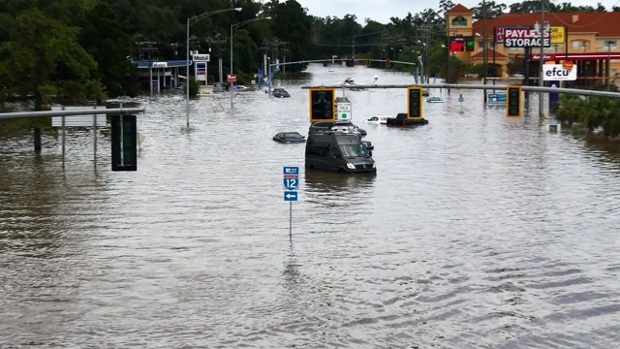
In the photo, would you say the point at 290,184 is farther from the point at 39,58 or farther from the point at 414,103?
the point at 39,58

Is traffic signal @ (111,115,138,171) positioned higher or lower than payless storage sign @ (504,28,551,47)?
lower

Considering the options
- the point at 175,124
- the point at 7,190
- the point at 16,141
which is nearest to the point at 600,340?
the point at 7,190

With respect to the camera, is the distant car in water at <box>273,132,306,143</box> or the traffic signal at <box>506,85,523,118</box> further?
→ the distant car in water at <box>273,132,306,143</box>

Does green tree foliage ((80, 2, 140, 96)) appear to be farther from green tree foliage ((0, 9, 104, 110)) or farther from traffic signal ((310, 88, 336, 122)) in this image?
traffic signal ((310, 88, 336, 122))

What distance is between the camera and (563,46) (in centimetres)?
16712

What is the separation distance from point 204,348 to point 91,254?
11.5m

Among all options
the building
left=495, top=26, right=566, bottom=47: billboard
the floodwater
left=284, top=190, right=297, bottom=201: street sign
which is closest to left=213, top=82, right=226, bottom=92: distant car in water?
the building

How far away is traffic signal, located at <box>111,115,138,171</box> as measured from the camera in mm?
30297

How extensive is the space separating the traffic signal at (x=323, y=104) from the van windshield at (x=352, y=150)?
13.5m

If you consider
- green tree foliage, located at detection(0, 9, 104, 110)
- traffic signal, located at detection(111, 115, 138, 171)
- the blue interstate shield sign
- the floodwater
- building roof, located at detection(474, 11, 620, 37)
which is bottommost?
the floodwater

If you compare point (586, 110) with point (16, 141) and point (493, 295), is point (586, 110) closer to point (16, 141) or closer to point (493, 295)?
point (16, 141)

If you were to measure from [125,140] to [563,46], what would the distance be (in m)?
145

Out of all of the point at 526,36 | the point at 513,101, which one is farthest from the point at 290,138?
the point at 526,36

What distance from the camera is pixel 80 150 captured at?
223 feet
